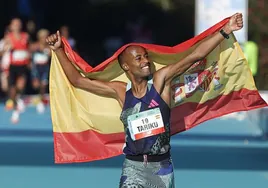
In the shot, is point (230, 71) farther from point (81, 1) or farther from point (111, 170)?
point (81, 1)

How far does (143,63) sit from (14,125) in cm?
1265

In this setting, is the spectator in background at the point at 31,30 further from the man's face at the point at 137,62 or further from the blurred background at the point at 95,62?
the man's face at the point at 137,62

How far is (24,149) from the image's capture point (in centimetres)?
1503

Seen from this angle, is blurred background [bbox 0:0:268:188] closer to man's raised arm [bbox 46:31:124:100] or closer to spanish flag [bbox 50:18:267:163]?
spanish flag [bbox 50:18:267:163]

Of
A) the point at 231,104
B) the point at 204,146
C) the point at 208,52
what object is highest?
the point at 208,52

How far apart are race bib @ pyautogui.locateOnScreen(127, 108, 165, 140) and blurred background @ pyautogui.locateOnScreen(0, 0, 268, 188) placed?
4214 millimetres

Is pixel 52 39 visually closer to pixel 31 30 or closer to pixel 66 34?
pixel 66 34

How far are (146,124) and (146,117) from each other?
0.07 m

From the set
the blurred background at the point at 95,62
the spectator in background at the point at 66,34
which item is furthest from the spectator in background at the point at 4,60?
the spectator in background at the point at 66,34

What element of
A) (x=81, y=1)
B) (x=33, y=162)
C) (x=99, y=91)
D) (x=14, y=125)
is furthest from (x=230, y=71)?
(x=81, y=1)

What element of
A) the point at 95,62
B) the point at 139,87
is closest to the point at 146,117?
the point at 139,87

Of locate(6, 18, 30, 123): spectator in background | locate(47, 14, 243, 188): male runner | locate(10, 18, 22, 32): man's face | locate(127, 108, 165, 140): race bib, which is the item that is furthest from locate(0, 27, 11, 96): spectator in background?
locate(127, 108, 165, 140): race bib

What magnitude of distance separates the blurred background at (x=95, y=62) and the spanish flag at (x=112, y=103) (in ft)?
11.0

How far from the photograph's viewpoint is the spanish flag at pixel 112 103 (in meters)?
7.86
